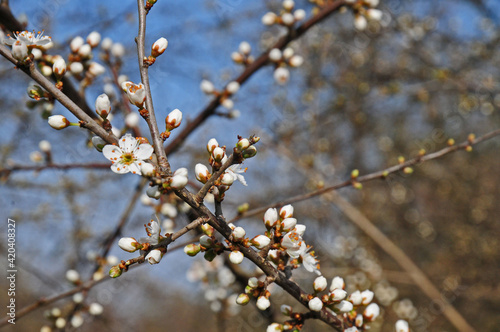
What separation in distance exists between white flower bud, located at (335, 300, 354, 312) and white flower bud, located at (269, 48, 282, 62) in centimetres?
182

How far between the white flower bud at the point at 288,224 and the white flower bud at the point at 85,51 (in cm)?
159

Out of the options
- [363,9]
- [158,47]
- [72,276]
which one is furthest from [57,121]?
[363,9]

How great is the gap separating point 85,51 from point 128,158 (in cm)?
131

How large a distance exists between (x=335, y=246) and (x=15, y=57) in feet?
19.1

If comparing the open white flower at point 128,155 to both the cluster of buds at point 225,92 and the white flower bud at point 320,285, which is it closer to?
the white flower bud at point 320,285

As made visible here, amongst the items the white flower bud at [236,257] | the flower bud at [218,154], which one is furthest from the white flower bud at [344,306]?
the flower bud at [218,154]

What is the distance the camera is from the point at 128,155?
121 centimetres

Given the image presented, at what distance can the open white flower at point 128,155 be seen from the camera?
115 cm

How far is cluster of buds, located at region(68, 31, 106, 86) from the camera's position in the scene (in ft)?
7.23

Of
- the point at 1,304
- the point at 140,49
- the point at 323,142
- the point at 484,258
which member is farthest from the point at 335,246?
the point at 140,49

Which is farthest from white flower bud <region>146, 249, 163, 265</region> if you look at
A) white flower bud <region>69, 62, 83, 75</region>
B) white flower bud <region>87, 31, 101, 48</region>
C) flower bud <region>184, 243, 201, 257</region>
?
white flower bud <region>87, 31, 101, 48</region>

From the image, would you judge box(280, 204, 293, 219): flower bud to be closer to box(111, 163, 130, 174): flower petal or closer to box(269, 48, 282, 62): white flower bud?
box(111, 163, 130, 174): flower petal

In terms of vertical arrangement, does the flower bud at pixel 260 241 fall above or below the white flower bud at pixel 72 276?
above

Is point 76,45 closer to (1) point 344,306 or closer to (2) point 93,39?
(2) point 93,39
